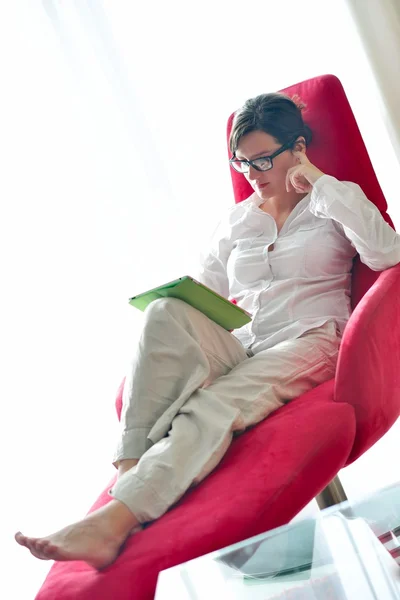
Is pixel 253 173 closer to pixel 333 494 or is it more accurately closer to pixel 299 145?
pixel 299 145

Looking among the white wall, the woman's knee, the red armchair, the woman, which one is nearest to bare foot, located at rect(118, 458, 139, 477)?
the woman

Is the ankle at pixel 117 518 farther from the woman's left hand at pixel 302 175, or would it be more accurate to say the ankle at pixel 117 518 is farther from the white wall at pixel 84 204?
the white wall at pixel 84 204

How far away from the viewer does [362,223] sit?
1393mm

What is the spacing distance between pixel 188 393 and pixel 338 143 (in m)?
0.78

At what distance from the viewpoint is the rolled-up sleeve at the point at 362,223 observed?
1382 millimetres

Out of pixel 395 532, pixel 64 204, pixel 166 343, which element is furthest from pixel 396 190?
pixel 395 532

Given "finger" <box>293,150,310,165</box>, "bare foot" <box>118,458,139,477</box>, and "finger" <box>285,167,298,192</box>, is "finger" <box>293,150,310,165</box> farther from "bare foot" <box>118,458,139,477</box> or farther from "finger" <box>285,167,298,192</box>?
"bare foot" <box>118,458,139,477</box>

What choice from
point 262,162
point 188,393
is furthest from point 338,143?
point 188,393

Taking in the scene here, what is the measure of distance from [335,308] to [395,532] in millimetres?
797

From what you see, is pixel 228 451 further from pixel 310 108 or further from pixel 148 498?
pixel 310 108

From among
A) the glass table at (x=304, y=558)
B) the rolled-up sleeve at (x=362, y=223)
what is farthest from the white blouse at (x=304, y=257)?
the glass table at (x=304, y=558)

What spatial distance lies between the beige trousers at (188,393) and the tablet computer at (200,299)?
0.07ft

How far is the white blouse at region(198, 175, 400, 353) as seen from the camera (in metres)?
1.40

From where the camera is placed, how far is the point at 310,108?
5.54 ft
